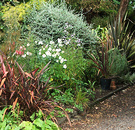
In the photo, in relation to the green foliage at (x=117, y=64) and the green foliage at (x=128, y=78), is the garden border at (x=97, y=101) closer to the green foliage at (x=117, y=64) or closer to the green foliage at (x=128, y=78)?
the green foliage at (x=128, y=78)

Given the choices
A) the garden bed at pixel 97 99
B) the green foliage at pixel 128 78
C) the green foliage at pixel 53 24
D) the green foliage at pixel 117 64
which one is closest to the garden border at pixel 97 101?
the garden bed at pixel 97 99

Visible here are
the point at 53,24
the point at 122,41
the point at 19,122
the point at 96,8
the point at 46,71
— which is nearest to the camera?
the point at 19,122

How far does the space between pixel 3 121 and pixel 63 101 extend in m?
1.41

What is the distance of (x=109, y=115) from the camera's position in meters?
4.34

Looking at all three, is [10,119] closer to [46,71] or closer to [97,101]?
[46,71]

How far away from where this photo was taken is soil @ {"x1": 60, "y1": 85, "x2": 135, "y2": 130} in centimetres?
382

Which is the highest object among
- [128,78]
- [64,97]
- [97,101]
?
[64,97]

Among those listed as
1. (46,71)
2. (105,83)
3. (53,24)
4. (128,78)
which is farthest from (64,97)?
(53,24)

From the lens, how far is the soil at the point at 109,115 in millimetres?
3824

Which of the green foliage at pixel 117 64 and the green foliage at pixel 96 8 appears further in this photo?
the green foliage at pixel 96 8

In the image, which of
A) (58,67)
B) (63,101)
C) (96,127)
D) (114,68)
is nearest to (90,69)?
(114,68)

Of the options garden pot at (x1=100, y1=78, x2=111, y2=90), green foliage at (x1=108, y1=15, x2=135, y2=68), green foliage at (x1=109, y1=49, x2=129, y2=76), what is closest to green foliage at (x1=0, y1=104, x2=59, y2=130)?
garden pot at (x1=100, y1=78, x2=111, y2=90)

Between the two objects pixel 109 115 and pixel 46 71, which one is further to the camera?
pixel 46 71

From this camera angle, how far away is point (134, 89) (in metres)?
5.73
